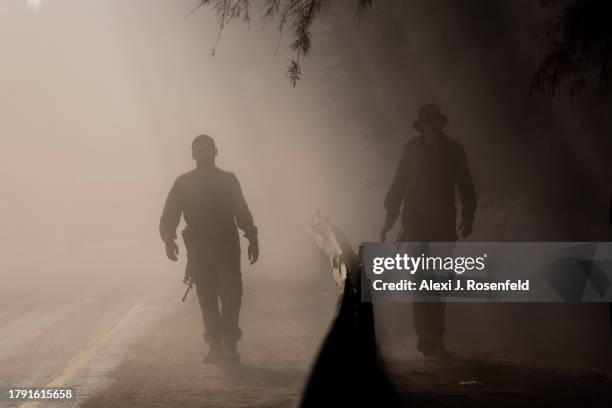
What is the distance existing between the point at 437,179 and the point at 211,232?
2235mm

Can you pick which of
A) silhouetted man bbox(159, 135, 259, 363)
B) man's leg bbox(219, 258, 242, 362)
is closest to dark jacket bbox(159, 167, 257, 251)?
silhouetted man bbox(159, 135, 259, 363)

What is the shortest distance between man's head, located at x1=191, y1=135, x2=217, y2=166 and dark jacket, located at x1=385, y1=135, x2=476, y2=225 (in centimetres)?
185

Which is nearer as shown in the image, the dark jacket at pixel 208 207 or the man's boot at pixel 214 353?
the man's boot at pixel 214 353

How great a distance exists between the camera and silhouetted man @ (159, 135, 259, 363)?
10188 millimetres

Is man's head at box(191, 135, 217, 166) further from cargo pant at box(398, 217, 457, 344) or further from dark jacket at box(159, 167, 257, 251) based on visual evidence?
cargo pant at box(398, 217, 457, 344)

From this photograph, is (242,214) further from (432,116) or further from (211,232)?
(432,116)

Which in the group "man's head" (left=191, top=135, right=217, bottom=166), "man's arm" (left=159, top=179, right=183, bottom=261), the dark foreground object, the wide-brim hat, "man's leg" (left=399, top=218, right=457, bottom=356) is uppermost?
the wide-brim hat

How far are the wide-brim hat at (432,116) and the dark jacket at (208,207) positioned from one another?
190 centimetres

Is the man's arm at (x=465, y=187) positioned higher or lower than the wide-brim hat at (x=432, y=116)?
lower

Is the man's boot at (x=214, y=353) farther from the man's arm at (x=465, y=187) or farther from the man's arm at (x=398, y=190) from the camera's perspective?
the man's arm at (x=465, y=187)

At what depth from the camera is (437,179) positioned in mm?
9734

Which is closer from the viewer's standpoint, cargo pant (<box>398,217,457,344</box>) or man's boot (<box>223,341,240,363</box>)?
cargo pant (<box>398,217,457,344</box>)

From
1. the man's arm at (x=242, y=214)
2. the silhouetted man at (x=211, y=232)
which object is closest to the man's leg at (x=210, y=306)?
the silhouetted man at (x=211, y=232)

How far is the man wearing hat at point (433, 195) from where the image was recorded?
379 inches
